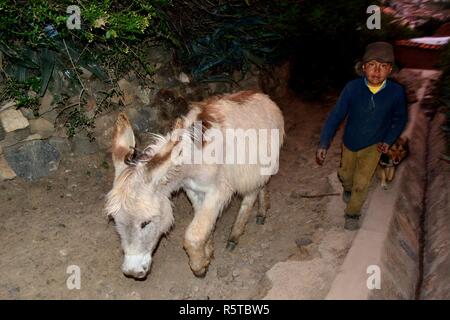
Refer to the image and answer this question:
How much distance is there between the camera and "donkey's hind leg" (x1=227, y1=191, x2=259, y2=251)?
4672 mm

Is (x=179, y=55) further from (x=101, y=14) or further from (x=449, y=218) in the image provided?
(x=449, y=218)

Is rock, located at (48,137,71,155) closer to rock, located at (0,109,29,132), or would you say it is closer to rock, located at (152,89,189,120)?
rock, located at (0,109,29,132)

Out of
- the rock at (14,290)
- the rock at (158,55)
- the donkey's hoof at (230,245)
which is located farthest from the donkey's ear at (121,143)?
the rock at (158,55)

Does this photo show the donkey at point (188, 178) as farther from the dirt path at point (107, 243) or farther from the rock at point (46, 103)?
the rock at point (46, 103)

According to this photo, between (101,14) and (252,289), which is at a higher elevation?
(101,14)

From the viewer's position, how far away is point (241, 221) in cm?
472

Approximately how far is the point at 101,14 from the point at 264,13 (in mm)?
3836

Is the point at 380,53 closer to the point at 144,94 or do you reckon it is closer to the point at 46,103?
the point at 144,94

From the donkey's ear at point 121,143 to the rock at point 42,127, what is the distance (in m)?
2.03

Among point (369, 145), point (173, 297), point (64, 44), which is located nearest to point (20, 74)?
point (64, 44)

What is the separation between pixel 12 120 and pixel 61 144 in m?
0.64

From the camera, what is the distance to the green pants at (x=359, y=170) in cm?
439

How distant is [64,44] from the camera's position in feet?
16.1

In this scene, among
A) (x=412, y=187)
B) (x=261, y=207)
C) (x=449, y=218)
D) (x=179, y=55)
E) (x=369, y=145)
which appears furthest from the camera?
(x=179, y=55)
